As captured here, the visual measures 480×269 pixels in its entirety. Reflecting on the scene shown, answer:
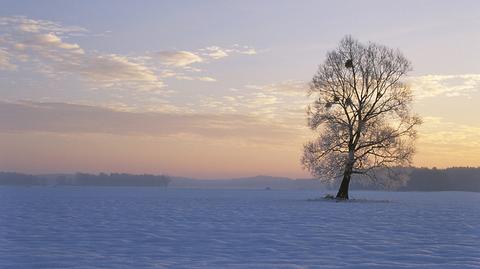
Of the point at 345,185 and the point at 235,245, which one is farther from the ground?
the point at 345,185

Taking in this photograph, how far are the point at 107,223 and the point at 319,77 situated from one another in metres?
28.5

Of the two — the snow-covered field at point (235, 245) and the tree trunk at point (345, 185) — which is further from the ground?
the tree trunk at point (345, 185)

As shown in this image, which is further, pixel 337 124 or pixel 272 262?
pixel 337 124

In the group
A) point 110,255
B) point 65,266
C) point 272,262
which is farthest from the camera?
point 110,255

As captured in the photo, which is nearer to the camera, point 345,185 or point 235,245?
point 235,245

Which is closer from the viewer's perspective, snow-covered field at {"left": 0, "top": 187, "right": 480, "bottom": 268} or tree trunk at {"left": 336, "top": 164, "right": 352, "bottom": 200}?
snow-covered field at {"left": 0, "top": 187, "right": 480, "bottom": 268}

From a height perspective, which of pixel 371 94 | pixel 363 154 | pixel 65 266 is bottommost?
pixel 65 266

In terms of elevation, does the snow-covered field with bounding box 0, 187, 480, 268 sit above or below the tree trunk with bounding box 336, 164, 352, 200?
below

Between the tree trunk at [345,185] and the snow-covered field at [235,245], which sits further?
the tree trunk at [345,185]

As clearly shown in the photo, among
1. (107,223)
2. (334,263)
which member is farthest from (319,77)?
(334,263)

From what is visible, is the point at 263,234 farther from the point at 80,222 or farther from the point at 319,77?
the point at 319,77

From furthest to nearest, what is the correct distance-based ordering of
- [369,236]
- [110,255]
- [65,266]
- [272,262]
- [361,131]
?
[361,131] < [369,236] < [110,255] < [272,262] < [65,266]

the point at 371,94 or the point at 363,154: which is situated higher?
the point at 371,94

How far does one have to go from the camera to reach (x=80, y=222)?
2172 cm
